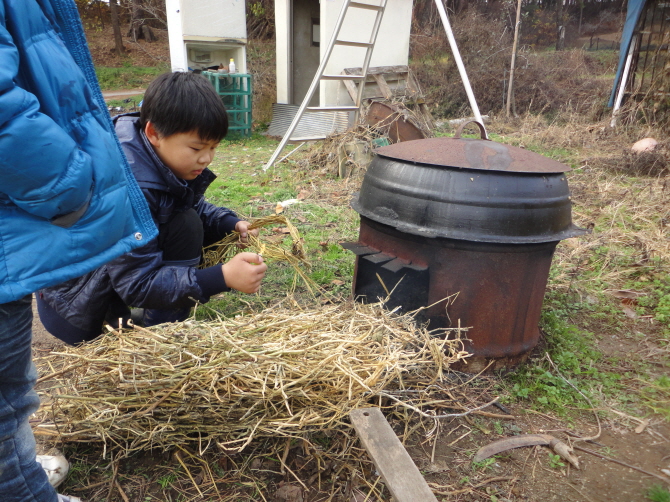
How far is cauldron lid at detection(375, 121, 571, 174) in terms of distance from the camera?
2176mm

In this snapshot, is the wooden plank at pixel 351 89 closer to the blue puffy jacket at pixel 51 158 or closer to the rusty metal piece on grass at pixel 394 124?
the rusty metal piece on grass at pixel 394 124

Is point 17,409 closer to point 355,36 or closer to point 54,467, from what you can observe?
point 54,467

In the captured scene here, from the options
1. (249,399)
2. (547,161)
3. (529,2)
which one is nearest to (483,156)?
(547,161)

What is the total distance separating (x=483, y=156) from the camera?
7.30ft

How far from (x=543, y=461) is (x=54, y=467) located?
1.79 m

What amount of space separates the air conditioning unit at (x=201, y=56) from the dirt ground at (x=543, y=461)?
31.0ft

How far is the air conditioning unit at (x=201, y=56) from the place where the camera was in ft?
32.0

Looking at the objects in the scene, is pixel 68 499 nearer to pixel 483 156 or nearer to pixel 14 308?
pixel 14 308

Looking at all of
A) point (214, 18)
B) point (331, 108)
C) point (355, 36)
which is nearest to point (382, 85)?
point (355, 36)

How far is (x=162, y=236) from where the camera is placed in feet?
7.50

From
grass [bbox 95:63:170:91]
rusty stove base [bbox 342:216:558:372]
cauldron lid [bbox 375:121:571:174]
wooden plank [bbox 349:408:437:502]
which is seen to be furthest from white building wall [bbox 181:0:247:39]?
grass [bbox 95:63:170:91]

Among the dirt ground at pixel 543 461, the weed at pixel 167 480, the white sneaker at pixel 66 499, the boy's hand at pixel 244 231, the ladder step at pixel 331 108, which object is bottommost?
the dirt ground at pixel 543 461

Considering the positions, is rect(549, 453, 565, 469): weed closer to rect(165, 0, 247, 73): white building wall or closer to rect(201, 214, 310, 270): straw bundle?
rect(201, 214, 310, 270): straw bundle

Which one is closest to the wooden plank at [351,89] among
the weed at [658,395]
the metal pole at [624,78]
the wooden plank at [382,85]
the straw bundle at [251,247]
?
the wooden plank at [382,85]
